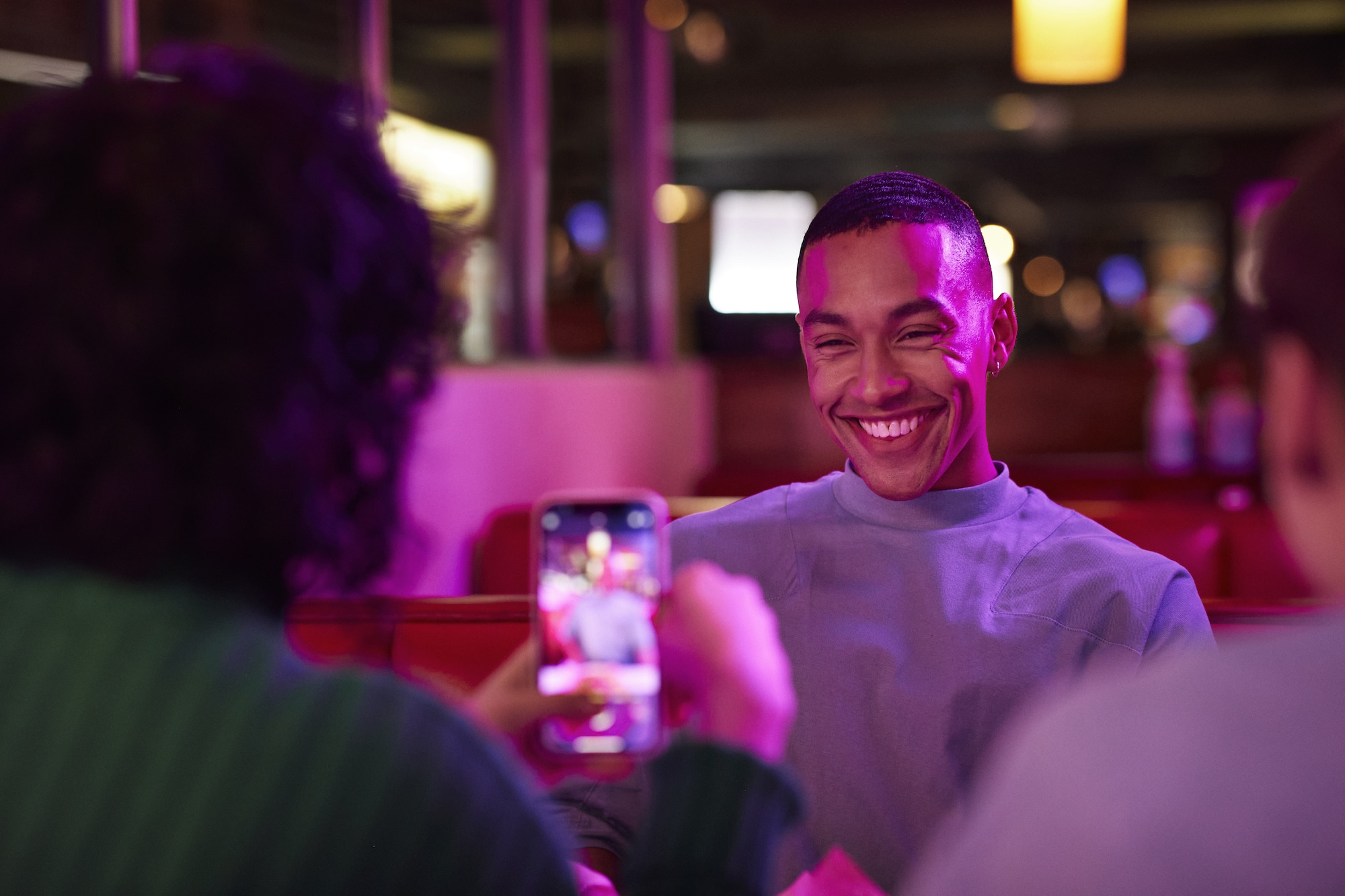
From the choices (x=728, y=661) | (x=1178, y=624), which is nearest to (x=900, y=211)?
(x=1178, y=624)

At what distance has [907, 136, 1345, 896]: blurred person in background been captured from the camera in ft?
1.82

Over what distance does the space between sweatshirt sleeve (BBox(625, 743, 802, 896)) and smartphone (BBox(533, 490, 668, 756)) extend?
7.5 inches

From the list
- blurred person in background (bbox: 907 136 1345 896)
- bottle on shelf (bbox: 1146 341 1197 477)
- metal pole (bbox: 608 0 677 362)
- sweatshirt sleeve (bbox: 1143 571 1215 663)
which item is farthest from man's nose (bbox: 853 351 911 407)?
metal pole (bbox: 608 0 677 362)

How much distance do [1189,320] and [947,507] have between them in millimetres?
19211

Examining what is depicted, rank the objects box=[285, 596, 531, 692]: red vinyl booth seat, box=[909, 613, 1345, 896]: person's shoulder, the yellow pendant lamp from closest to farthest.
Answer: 1. box=[909, 613, 1345, 896]: person's shoulder
2. box=[285, 596, 531, 692]: red vinyl booth seat
3. the yellow pendant lamp

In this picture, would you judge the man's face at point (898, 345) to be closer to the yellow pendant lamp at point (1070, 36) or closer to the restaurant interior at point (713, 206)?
the restaurant interior at point (713, 206)

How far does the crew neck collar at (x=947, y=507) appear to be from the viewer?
1299mm

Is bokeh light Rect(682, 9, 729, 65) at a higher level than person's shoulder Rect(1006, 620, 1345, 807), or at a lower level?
higher

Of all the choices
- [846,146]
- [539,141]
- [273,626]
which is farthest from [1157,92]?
[273,626]

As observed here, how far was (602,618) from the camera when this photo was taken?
95cm

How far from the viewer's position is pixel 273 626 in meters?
0.68

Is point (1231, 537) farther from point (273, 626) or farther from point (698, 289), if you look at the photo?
point (698, 289)

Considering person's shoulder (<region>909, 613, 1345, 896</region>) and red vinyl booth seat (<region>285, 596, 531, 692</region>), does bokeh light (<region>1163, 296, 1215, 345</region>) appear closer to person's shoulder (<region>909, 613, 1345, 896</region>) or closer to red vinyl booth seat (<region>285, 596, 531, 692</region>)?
red vinyl booth seat (<region>285, 596, 531, 692</region>)

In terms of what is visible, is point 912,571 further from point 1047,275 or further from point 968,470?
point 1047,275
